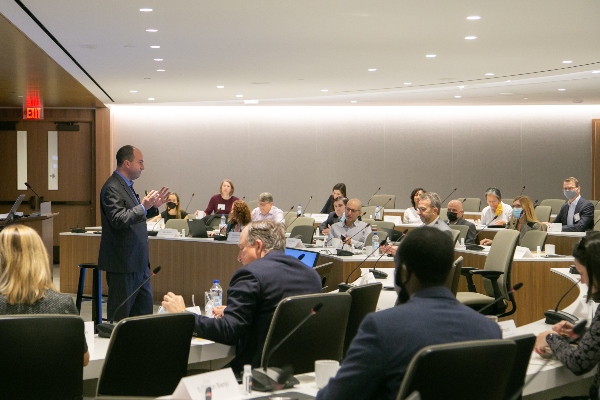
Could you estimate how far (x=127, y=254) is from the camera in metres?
5.50

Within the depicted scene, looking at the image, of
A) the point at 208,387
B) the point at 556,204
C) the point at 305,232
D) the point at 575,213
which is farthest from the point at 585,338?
the point at 556,204

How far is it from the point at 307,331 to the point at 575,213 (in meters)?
7.81

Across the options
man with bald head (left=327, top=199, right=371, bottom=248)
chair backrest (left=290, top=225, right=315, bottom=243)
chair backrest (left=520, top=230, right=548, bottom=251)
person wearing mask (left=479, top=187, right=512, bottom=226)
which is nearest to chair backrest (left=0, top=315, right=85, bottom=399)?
man with bald head (left=327, top=199, right=371, bottom=248)

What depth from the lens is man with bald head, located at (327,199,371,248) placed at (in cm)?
835

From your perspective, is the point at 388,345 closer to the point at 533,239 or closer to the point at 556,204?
the point at 533,239

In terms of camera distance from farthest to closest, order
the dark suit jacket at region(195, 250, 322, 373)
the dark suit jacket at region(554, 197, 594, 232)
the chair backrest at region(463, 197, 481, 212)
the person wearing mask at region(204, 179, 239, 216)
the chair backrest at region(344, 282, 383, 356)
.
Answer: the chair backrest at region(463, 197, 481, 212) → the person wearing mask at region(204, 179, 239, 216) → the dark suit jacket at region(554, 197, 594, 232) → the chair backrest at region(344, 282, 383, 356) → the dark suit jacket at region(195, 250, 322, 373)

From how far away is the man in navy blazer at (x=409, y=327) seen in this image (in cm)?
217

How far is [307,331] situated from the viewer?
333cm

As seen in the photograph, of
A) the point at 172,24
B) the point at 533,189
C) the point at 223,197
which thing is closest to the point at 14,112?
the point at 223,197

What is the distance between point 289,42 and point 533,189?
34.0 ft

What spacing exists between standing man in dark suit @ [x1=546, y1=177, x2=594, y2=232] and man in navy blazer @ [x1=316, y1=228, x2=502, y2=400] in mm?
8170

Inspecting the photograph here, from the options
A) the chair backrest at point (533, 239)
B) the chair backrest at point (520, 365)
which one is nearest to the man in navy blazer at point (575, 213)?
the chair backrest at point (533, 239)

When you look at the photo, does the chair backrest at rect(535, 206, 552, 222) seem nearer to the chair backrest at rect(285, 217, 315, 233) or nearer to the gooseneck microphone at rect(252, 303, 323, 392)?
the chair backrest at rect(285, 217, 315, 233)

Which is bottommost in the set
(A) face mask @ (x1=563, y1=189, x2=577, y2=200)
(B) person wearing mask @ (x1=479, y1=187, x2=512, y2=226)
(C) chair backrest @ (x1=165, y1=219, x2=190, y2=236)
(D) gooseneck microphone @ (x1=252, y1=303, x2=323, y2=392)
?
(D) gooseneck microphone @ (x1=252, y1=303, x2=323, y2=392)
